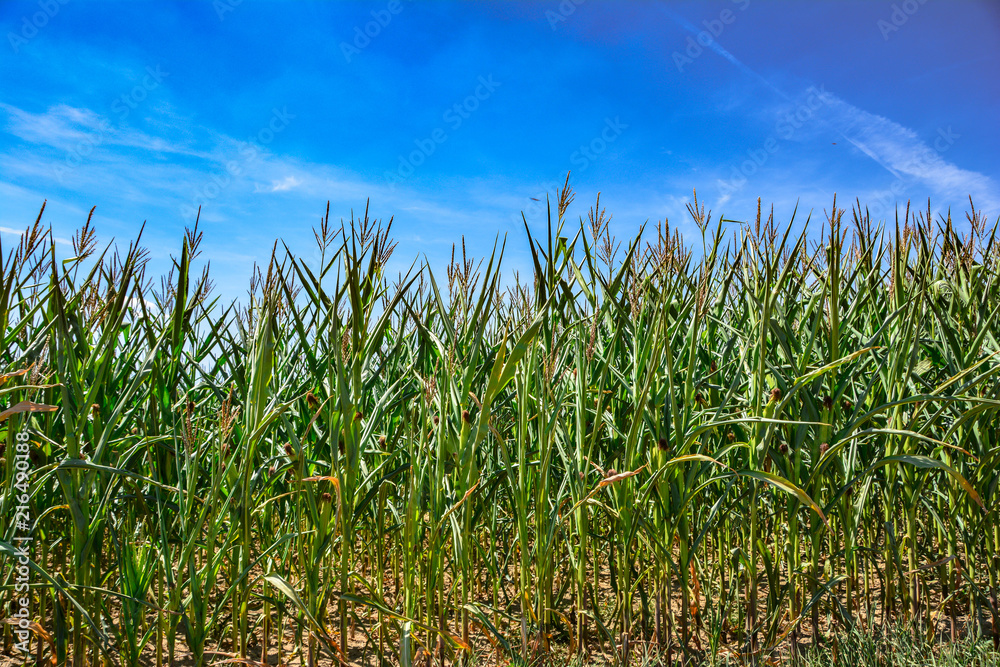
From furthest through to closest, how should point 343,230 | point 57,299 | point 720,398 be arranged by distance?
point 720,398
point 343,230
point 57,299

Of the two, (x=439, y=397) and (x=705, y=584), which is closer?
(x=439, y=397)

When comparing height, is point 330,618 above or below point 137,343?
below

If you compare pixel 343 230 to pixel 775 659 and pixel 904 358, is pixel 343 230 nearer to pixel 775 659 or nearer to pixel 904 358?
pixel 904 358

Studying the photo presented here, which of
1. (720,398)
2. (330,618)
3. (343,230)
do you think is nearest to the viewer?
(343,230)

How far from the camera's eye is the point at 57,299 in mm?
1218

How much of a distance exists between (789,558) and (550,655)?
2.41 ft

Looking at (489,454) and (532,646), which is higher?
(489,454)

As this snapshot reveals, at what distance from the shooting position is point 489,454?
173 centimetres

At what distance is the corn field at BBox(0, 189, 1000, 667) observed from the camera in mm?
1336

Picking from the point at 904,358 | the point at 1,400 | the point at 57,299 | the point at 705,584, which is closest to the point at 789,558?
the point at 705,584

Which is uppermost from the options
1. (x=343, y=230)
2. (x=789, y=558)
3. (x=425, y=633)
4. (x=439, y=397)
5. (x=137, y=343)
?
(x=343, y=230)

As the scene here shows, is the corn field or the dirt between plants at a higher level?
the corn field

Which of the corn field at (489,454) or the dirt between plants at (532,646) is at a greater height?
the corn field at (489,454)

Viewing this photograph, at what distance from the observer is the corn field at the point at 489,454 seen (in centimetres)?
134
